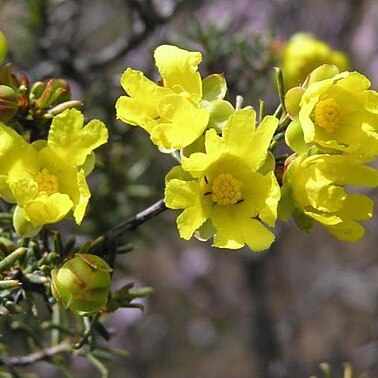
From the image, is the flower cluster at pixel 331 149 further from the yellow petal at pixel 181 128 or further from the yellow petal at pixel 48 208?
the yellow petal at pixel 48 208

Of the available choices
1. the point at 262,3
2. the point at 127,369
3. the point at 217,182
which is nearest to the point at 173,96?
the point at 217,182

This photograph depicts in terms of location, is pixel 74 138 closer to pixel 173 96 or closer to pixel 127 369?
pixel 173 96

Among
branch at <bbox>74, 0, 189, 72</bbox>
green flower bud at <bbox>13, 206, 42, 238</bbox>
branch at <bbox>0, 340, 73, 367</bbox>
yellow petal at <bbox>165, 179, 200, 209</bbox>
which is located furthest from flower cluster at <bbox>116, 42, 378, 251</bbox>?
branch at <bbox>74, 0, 189, 72</bbox>

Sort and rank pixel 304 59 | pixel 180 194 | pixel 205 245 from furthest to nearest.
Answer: pixel 205 245 → pixel 304 59 → pixel 180 194

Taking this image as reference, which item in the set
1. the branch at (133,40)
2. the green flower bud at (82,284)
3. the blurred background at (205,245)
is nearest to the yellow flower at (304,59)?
the blurred background at (205,245)

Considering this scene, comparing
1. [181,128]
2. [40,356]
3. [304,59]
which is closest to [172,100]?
[181,128]

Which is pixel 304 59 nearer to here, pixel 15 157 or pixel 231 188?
pixel 231 188

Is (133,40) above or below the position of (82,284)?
below
